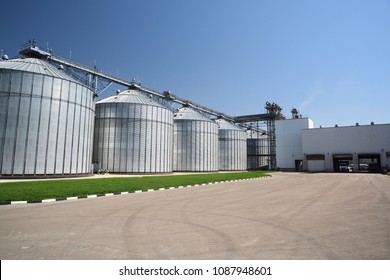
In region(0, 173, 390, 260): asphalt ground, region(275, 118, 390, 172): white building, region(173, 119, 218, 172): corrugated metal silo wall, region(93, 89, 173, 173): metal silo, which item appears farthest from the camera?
region(275, 118, 390, 172): white building

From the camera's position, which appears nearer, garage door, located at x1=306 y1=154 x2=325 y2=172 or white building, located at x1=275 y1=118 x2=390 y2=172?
white building, located at x1=275 y1=118 x2=390 y2=172

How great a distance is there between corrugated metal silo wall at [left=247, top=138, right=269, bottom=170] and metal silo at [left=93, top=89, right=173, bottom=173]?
42964 millimetres

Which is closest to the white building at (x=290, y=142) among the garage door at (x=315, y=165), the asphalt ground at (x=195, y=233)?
the garage door at (x=315, y=165)

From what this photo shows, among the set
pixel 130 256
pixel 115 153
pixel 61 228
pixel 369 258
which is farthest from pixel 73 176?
pixel 369 258

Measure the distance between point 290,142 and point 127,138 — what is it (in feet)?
148

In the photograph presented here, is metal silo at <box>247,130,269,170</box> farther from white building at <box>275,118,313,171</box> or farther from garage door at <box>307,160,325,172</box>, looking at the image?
garage door at <box>307,160,325,172</box>

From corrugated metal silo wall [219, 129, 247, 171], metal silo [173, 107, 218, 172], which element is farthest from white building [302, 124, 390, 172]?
metal silo [173, 107, 218, 172]

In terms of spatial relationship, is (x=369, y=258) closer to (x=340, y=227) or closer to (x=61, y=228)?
(x=340, y=227)

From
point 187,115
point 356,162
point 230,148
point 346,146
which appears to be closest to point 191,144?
point 187,115

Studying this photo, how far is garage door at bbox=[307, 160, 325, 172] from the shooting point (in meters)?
59.7

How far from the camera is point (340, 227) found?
25.2ft

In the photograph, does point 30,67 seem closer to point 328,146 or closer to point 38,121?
point 38,121

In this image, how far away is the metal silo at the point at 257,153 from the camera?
7838 centimetres

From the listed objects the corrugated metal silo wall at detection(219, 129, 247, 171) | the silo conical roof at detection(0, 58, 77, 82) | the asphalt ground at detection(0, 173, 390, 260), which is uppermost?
the silo conical roof at detection(0, 58, 77, 82)
